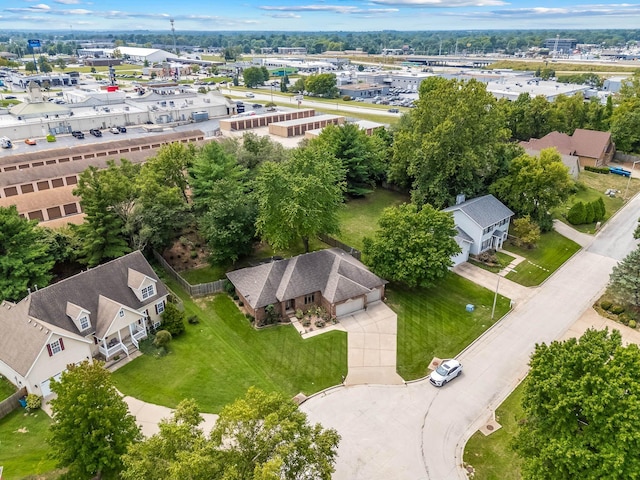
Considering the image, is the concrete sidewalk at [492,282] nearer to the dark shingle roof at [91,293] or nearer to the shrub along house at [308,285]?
the shrub along house at [308,285]

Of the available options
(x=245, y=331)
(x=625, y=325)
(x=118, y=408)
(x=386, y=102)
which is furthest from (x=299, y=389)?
(x=386, y=102)

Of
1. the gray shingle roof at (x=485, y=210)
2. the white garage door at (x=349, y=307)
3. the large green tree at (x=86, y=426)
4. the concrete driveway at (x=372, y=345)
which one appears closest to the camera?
the large green tree at (x=86, y=426)

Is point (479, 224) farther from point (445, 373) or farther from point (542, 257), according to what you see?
point (445, 373)

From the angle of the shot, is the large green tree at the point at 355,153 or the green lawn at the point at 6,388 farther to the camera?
the large green tree at the point at 355,153

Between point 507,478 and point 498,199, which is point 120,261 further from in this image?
point 498,199

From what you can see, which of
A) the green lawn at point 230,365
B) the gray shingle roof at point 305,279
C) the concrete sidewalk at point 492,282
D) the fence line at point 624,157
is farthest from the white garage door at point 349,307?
the fence line at point 624,157

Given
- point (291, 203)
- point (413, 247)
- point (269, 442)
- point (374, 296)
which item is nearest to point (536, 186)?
point (413, 247)

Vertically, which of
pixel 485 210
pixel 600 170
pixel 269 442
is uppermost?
pixel 269 442

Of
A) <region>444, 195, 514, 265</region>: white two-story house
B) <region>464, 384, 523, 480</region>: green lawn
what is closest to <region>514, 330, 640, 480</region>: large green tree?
<region>464, 384, 523, 480</region>: green lawn
